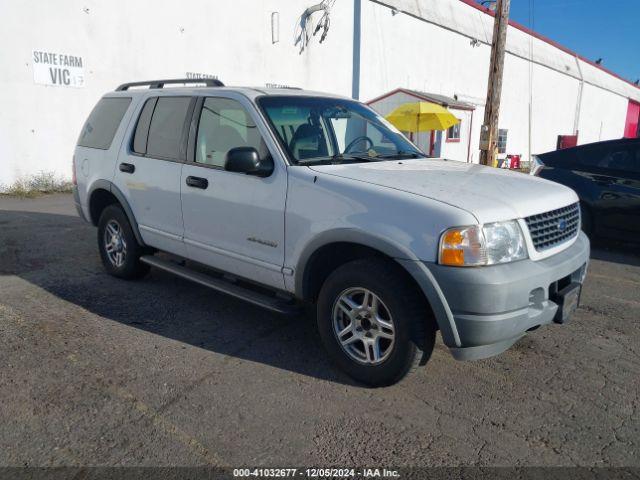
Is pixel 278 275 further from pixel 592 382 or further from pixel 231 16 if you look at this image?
pixel 231 16

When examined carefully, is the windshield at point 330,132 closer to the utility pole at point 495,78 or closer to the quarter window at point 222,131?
the quarter window at point 222,131

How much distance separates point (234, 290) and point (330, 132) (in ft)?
4.78

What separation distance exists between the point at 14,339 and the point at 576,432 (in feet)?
12.8

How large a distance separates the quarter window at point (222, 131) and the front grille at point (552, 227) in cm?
194

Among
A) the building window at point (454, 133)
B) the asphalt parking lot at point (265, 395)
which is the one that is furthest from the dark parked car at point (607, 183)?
the building window at point (454, 133)

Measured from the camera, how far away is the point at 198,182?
4160mm

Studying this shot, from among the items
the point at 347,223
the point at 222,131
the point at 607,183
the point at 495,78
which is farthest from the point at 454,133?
the point at 347,223

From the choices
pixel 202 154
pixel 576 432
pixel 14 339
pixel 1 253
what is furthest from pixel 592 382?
pixel 1 253

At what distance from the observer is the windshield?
3.84m

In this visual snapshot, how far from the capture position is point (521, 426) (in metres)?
2.96

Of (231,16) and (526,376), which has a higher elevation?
(231,16)

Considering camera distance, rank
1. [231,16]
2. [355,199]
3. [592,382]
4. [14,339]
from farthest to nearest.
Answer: [231,16] < [14,339] < [592,382] < [355,199]

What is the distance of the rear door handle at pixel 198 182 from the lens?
4.11 meters

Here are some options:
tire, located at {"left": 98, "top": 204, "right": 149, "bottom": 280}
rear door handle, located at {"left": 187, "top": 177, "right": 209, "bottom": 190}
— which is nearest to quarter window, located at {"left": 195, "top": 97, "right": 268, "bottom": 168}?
rear door handle, located at {"left": 187, "top": 177, "right": 209, "bottom": 190}
